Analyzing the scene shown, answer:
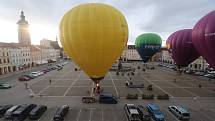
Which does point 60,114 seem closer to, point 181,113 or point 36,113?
point 36,113

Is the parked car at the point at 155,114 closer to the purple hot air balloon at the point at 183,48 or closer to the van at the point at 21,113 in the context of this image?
the van at the point at 21,113

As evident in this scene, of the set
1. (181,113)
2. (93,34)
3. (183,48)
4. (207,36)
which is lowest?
(181,113)

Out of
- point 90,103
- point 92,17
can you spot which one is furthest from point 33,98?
point 92,17

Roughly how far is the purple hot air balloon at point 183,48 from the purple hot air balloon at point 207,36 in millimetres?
9665

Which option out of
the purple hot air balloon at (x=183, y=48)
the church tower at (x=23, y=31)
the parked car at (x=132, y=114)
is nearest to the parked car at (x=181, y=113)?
the parked car at (x=132, y=114)

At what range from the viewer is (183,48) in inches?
1522

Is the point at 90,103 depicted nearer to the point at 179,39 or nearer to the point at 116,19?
the point at 116,19

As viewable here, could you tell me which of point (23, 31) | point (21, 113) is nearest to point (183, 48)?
point (21, 113)

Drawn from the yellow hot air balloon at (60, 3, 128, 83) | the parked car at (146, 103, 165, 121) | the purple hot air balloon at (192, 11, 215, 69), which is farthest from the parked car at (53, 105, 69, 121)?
the purple hot air balloon at (192, 11, 215, 69)

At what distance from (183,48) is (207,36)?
43.6 ft

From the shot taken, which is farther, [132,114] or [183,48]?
[183,48]

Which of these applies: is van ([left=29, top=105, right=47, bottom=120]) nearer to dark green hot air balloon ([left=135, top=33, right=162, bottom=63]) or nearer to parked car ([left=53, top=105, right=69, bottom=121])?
parked car ([left=53, top=105, right=69, bottom=121])

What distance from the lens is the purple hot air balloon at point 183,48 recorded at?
38162mm

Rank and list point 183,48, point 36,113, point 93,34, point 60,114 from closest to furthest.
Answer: point 60,114 → point 93,34 → point 36,113 → point 183,48
